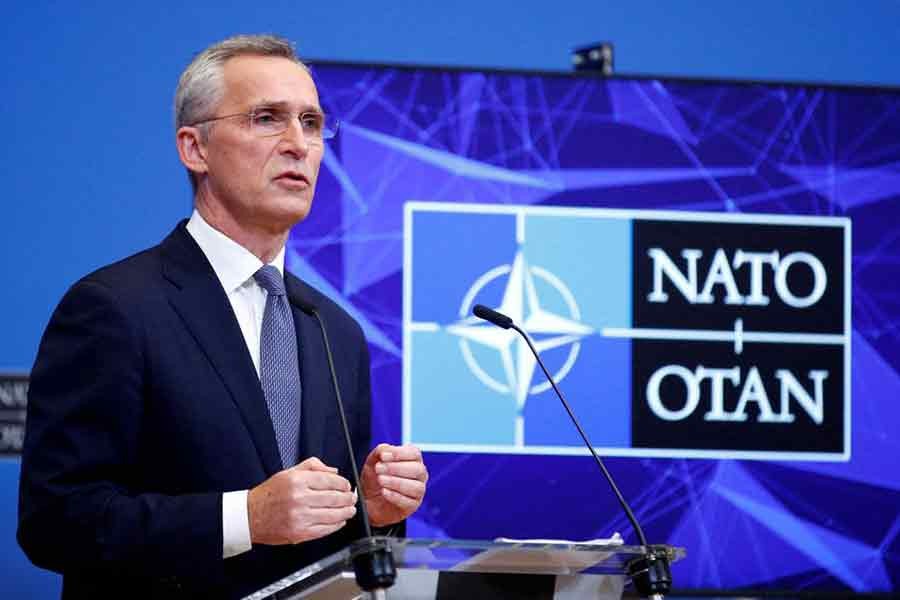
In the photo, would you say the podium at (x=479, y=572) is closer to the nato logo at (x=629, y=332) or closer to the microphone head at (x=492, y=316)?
the microphone head at (x=492, y=316)

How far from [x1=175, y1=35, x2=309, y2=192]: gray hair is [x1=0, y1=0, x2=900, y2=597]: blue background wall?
132cm

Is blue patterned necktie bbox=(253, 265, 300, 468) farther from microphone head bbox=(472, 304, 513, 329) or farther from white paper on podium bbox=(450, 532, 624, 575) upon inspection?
white paper on podium bbox=(450, 532, 624, 575)

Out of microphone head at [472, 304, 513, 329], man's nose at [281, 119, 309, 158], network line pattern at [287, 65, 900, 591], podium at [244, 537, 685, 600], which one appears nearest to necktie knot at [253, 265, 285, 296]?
man's nose at [281, 119, 309, 158]

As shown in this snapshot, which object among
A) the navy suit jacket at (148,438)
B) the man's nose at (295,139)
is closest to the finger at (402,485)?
the navy suit jacket at (148,438)

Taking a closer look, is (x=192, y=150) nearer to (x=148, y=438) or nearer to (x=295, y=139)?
(x=295, y=139)

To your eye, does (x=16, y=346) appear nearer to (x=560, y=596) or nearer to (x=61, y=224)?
(x=61, y=224)

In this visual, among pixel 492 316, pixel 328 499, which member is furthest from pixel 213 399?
pixel 492 316

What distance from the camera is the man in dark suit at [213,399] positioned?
2113 mm

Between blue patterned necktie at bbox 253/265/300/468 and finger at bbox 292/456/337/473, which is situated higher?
blue patterned necktie at bbox 253/265/300/468

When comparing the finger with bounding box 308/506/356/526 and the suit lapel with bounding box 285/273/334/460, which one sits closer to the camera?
the finger with bounding box 308/506/356/526

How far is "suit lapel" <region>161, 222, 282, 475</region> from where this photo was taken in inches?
90.2

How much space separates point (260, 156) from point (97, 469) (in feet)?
1.90

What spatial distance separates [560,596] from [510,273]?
1.78 metres

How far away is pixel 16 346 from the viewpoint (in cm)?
374
